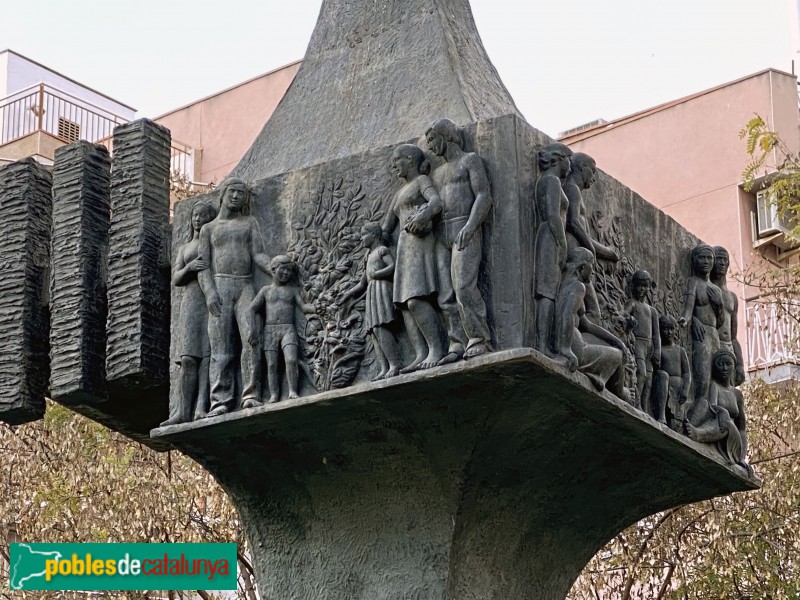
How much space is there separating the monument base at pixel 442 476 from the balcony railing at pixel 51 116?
21.6 metres

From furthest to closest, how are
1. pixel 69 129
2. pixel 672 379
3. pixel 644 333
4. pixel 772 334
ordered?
pixel 69 129
pixel 772 334
pixel 672 379
pixel 644 333

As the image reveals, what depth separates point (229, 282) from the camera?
9.12m

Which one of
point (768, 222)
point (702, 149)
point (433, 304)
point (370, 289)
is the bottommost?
point (433, 304)

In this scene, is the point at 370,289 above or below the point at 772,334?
below

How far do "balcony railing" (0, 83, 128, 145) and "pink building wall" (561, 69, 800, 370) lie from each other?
8.60m

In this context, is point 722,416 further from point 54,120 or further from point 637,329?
point 54,120

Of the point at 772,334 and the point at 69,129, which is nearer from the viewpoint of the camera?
the point at 772,334

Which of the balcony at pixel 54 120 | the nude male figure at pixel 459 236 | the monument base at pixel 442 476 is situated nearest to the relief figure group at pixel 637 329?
the monument base at pixel 442 476

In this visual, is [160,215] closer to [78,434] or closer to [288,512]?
[288,512]

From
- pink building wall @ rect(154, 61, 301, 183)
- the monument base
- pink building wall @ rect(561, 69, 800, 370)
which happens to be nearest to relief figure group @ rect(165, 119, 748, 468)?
the monument base

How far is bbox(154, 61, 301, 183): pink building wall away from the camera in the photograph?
3098 cm

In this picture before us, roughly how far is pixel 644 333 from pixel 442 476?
124 cm

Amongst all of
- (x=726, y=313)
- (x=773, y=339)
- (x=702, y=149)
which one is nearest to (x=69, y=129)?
(x=702, y=149)

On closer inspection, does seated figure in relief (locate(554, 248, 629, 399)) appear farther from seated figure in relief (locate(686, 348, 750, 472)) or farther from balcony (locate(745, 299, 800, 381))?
balcony (locate(745, 299, 800, 381))
